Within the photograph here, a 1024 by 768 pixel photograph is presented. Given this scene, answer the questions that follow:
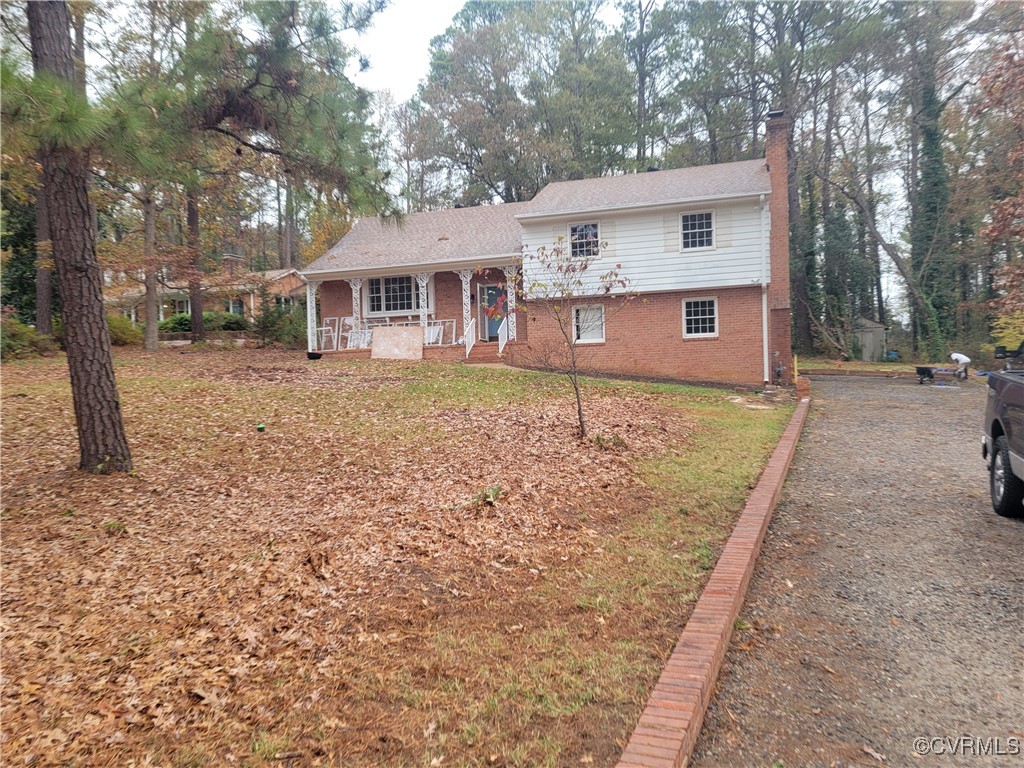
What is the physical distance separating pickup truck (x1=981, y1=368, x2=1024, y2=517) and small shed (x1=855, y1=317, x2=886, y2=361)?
876 inches

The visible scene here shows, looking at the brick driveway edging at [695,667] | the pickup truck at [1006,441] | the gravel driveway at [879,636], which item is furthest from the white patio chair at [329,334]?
A: the pickup truck at [1006,441]

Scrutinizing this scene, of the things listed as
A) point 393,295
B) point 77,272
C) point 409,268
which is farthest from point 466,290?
point 77,272

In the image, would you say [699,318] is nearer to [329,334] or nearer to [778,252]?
[778,252]

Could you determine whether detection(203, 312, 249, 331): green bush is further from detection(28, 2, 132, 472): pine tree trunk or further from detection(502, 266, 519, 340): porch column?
detection(28, 2, 132, 472): pine tree trunk

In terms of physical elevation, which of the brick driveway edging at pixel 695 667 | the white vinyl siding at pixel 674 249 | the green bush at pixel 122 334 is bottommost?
the brick driveway edging at pixel 695 667

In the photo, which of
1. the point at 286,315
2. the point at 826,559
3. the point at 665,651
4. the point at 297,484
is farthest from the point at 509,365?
the point at 665,651

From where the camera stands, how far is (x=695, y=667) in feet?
10.8

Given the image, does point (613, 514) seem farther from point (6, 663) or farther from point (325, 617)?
point (6, 663)

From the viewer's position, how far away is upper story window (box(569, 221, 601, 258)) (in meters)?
19.1

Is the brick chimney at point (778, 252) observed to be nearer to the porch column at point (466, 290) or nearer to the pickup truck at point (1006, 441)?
the porch column at point (466, 290)

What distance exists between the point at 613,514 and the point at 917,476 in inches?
172

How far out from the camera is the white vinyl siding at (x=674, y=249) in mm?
17672

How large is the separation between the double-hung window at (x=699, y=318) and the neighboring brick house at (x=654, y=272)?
0.09 ft

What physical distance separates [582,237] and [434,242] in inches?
220
